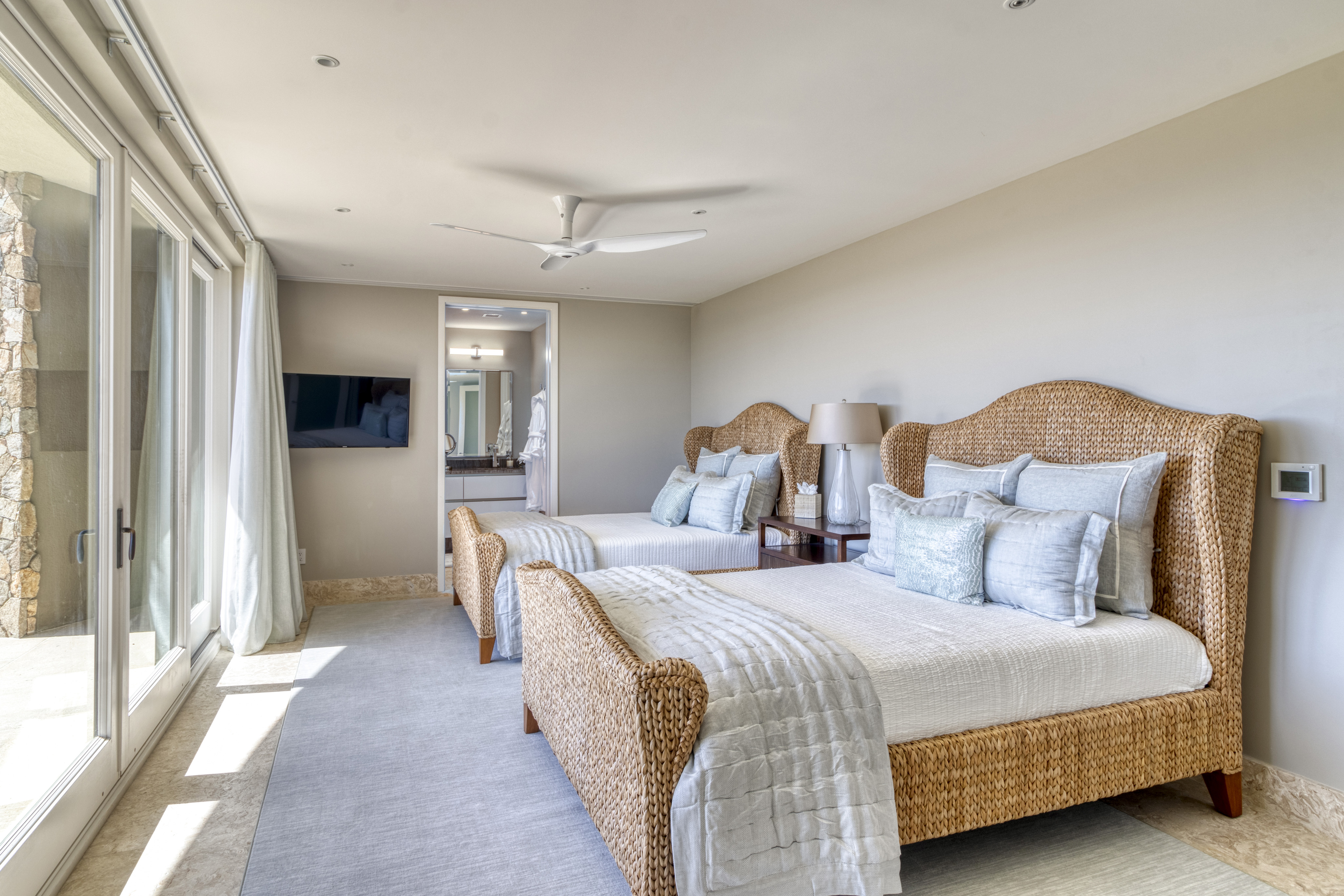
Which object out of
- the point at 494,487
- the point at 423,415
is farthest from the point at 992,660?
the point at 494,487

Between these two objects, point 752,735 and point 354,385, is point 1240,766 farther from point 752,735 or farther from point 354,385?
point 354,385

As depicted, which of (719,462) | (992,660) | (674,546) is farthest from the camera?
(719,462)

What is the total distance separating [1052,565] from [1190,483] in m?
0.55

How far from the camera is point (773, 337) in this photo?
5277mm

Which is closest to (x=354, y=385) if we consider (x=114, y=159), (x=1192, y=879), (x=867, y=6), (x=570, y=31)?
(x=114, y=159)

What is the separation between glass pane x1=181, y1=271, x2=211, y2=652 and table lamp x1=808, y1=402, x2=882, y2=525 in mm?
3243

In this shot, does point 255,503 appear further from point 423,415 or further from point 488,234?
point 488,234

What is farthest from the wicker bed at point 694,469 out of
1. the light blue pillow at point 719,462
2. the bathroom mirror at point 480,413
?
the bathroom mirror at point 480,413

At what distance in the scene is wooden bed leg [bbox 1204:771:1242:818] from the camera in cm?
237

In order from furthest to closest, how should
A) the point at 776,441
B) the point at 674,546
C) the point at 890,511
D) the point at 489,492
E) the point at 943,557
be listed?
the point at 489,492, the point at 776,441, the point at 674,546, the point at 890,511, the point at 943,557

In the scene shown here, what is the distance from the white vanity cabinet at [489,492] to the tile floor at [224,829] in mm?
3436

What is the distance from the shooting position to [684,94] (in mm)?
2451

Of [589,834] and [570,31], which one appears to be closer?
[570,31]

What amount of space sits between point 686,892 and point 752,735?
36cm
